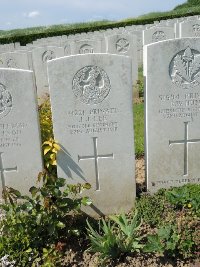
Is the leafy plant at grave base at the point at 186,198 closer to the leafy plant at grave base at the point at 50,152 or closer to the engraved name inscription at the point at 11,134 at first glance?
the leafy plant at grave base at the point at 50,152

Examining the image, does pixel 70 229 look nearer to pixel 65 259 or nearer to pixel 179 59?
pixel 65 259

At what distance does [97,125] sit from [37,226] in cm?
126

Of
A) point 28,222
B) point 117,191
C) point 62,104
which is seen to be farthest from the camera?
point 117,191

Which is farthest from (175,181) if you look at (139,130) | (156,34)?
(156,34)

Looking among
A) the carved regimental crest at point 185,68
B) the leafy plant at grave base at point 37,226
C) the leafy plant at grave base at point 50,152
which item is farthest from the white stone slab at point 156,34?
the leafy plant at grave base at point 37,226

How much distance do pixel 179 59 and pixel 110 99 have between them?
0.90 m

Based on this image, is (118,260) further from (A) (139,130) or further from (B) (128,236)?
(A) (139,130)

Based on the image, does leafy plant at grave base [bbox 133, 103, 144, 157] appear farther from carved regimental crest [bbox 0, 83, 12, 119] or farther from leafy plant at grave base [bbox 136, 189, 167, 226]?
carved regimental crest [bbox 0, 83, 12, 119]

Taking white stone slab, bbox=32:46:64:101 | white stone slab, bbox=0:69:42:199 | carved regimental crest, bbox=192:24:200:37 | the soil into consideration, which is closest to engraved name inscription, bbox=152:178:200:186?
the soil

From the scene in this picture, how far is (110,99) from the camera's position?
13.1 ft

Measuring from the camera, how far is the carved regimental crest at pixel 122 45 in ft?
32.7

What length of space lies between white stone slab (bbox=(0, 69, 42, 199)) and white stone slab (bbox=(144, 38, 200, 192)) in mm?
1300

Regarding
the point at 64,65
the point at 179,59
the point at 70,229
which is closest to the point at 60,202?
the point at 70,229

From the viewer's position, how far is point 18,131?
4090 mm
